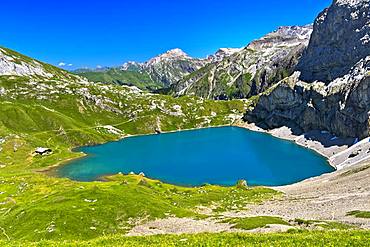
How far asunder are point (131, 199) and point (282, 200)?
34754 mm

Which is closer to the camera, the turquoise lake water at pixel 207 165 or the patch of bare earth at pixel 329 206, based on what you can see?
the patch of bare earth at pixel 329 206

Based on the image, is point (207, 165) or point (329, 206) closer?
point (329, 206)

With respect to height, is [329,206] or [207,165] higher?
[329,206]

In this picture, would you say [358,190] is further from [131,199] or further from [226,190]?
[131,199]

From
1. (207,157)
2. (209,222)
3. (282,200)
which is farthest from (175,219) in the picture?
(207,157)

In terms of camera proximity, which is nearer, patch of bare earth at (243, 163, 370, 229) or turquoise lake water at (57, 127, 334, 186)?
patch of bare earth at (243, 163, 370, 229)

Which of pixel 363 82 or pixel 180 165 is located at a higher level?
pixel 363 82

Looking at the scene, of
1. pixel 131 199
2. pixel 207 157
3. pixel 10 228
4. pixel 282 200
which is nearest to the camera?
pixel 10 228

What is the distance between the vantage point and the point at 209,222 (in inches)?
1977

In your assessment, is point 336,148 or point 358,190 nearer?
point 358,190

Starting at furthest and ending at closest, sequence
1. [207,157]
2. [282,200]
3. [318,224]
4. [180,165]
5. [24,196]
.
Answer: [207,157] < [180,165] < [24,196] < [282,200] < [318,224]

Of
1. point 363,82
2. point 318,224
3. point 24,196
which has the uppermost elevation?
point 363,82

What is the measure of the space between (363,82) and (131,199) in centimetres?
17836

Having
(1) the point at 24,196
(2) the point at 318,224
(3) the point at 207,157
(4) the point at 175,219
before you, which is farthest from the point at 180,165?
(2) the point at 318,224
